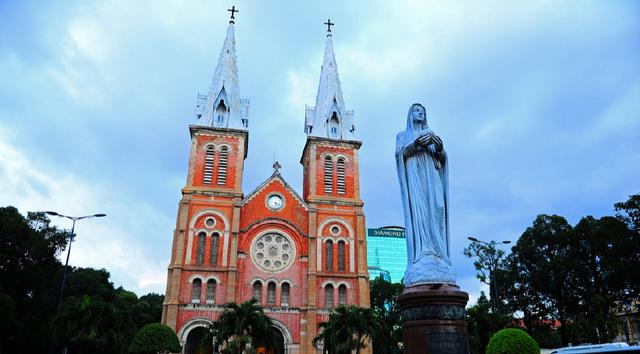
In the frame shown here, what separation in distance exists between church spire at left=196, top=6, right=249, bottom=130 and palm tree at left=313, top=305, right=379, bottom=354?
18.4m

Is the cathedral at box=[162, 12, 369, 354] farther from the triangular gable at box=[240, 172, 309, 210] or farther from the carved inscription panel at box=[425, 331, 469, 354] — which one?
the carved inscription panel at box=[425, 331, 469, 354]

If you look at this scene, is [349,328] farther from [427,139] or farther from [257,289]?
[427,139]

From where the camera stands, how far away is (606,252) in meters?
29.6

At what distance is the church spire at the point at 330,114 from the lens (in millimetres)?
39125

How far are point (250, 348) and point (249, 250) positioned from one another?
12227 mm

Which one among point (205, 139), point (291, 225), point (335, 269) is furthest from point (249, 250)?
point (205, 139)

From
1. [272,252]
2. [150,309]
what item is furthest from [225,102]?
[150,309]

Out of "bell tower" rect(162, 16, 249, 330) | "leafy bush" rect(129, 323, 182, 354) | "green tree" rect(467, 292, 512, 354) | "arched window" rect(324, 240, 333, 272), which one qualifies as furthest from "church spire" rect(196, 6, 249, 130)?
"green tree" rect(467, 292, 512, 354)

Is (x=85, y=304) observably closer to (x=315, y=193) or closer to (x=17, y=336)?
(x=17, y=336)

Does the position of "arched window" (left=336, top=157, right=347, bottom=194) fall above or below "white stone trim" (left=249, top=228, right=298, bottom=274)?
above

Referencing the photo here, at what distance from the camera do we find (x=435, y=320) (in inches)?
283

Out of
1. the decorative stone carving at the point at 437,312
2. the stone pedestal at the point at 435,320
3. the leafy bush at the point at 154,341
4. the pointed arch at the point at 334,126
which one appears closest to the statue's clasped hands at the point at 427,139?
the stone pedestal at the point at 435,320

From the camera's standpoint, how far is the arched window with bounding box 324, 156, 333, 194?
36938mm

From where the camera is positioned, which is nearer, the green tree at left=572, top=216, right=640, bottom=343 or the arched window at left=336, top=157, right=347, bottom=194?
the green tree at left=572, top=216, right=640, bottom=343
